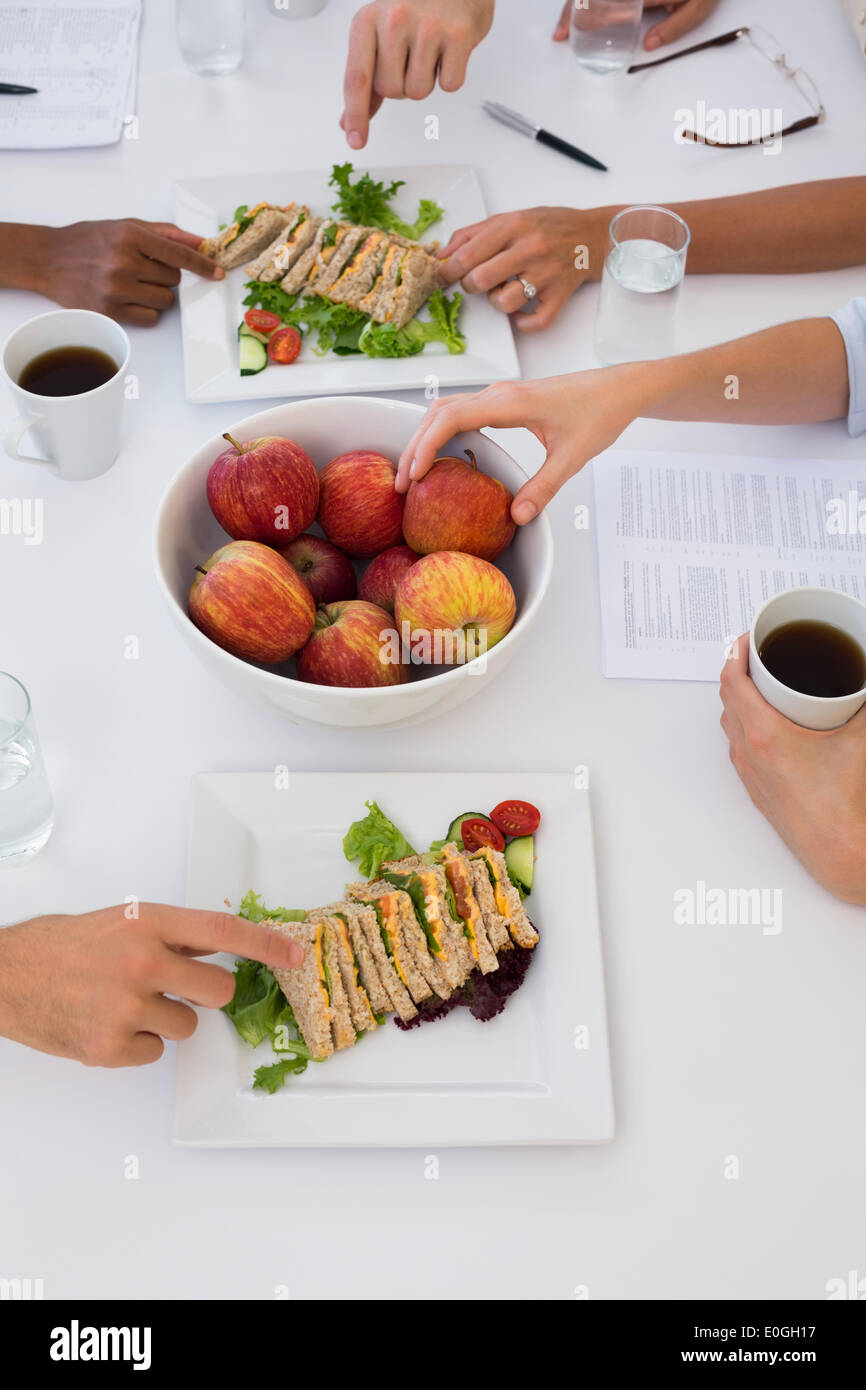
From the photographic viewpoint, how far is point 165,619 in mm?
1298

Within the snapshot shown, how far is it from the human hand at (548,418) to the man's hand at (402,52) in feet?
1.94

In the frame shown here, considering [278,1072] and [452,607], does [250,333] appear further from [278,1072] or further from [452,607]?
[278,1072]

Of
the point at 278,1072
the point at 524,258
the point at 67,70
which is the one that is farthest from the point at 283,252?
the point at 278,1072

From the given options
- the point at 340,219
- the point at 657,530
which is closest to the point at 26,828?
the point at 657,530

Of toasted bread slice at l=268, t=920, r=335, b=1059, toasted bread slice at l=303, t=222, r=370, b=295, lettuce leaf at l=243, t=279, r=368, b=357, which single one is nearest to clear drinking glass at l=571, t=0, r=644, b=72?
toasted bread slice at l=303, t=222, r=370, b=295

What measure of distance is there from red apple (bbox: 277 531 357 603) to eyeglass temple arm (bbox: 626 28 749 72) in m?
1.12

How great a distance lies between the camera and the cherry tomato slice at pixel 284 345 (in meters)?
1.45

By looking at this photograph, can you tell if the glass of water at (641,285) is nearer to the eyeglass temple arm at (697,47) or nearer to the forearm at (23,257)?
the eyeglass temple arm at (697,47)

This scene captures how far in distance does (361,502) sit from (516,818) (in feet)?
1.23

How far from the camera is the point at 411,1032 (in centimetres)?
103

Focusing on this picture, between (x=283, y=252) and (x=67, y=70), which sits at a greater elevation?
(x=67, y=70)

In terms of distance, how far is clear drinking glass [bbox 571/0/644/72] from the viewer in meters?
1.73

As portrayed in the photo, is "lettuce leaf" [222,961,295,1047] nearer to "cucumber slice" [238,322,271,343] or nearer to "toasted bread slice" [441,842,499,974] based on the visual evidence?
"toasted bread slice" [441,842,499,974]

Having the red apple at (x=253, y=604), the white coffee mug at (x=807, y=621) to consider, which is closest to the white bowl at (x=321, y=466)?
the red apple at (x=253, y=604)
